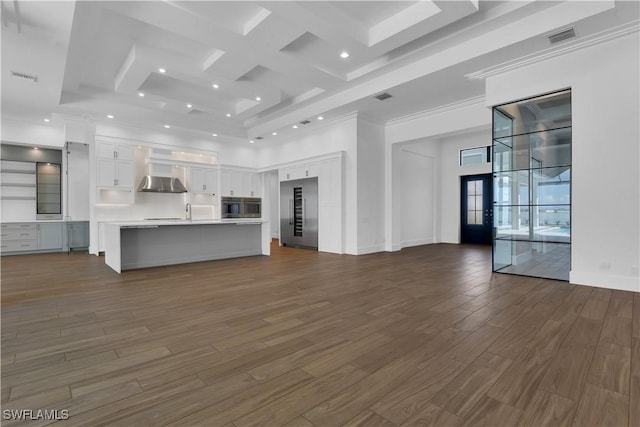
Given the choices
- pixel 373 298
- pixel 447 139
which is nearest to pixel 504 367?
pixel 373 298

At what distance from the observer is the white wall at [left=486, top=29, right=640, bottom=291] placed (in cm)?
380

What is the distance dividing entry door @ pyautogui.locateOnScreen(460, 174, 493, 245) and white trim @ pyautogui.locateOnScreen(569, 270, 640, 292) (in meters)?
4.98

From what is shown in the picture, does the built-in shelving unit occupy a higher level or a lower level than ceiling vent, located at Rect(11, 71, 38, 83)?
lower

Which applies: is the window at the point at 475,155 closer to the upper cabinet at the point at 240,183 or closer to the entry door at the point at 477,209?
the entry door at the point at 477,209

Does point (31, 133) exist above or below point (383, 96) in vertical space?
below

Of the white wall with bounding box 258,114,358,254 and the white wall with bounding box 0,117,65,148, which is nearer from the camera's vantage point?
the white wall with bounding box 258,114,358,254

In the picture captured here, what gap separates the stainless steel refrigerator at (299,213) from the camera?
320 inches

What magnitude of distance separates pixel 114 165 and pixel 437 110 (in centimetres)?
796

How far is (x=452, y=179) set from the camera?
9656 millimetres

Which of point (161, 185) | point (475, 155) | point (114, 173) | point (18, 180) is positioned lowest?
point (161, 185)

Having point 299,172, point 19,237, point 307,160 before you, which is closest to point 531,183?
point 307,160

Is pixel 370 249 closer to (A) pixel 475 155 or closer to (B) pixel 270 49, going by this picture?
(A) pixel 475 155

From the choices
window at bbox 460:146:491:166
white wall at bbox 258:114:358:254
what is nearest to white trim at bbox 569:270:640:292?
white wall at bbox 258:114:358:254

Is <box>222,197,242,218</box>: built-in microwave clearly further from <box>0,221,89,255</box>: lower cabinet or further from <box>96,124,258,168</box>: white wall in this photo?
<box>0,221,89,255</box>: lower cabinet
